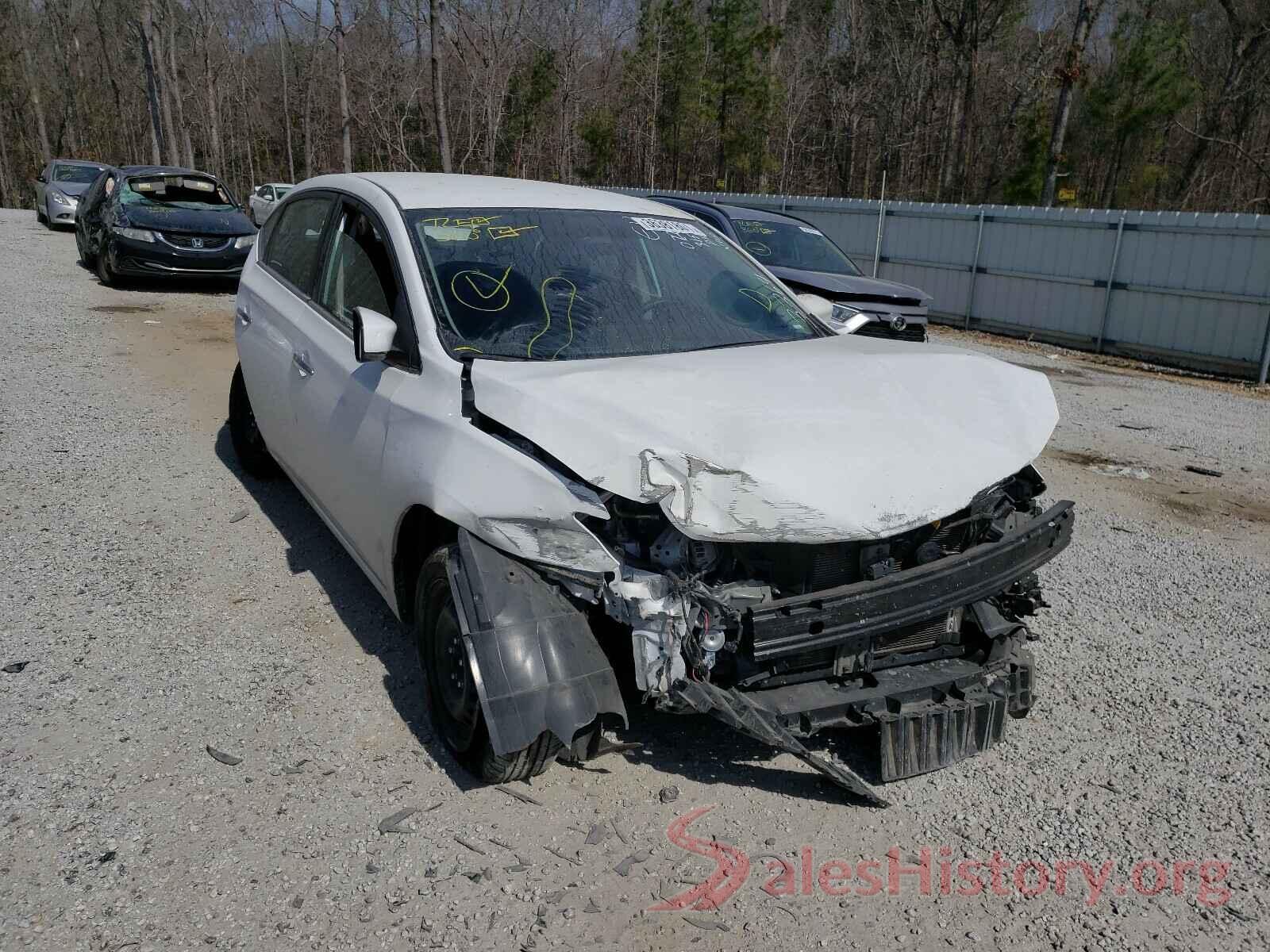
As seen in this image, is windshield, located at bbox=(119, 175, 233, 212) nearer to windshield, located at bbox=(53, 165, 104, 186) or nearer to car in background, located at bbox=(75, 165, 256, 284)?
car in background, located at bbox=(75, 165, 256, 284)

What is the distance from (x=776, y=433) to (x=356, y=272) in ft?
6.85

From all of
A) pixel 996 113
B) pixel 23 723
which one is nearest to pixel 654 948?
pixel 23 723

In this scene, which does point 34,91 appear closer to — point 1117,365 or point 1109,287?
point 1109,287

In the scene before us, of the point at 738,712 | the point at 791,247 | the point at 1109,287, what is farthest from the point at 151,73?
the point at 738,712

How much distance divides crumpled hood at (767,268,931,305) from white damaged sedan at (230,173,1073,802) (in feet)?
19.4

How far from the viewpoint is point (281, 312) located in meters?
4.63

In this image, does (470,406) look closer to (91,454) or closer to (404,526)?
(404,526)

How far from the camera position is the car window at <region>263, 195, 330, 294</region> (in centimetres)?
449

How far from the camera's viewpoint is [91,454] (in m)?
6.41

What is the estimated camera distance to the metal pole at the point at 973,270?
15.1m

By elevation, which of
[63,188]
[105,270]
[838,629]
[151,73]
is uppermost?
[151,73]

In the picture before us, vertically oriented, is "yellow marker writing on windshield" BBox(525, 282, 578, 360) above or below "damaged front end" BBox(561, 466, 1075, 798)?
above

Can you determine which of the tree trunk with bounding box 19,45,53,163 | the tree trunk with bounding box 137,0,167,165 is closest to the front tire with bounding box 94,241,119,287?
the tree trunk with bounding box 137,0,167,165

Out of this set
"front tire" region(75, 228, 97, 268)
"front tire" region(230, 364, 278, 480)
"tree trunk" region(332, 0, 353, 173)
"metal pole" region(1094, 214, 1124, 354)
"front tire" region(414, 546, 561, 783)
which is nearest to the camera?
"front tire" region(414, 546, 561, 783)
